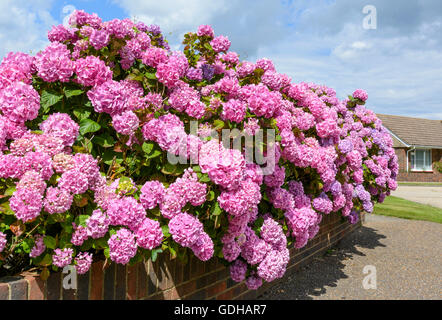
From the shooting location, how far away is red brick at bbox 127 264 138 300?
2791mm

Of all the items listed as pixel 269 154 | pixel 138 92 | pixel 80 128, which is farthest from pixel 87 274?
pixel 269 154

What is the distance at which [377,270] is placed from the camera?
579 centimetres

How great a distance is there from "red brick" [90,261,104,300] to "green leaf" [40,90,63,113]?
1.24 metres

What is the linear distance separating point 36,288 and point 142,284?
2.93 ft

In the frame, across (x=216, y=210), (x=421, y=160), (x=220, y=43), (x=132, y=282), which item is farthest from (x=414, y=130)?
(x=132, y=282)

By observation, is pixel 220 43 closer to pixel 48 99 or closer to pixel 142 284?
pixel 48 99

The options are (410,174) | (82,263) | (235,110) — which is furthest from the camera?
(410,174)

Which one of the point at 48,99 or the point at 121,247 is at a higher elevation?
the point at 48,99

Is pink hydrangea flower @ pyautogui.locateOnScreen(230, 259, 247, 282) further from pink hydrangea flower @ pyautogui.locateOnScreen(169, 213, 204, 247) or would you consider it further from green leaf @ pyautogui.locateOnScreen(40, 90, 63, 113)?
green leaf @ pyautogui.locateOnScreen(40, 90, 63, 113)

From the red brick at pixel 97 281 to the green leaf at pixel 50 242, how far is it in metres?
0.38

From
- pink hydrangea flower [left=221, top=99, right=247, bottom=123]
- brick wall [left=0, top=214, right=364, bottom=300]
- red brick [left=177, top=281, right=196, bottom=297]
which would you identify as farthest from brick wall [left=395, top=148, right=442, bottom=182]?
pink hydrangea flower [left=221, top=99, right=247, bottom=123]

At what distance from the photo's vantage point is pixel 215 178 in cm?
255

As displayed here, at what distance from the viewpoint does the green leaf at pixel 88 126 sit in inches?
105
